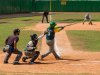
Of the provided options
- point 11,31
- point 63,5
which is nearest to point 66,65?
point 11,31

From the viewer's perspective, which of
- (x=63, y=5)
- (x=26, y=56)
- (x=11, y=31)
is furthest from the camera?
(x=63, y=5)

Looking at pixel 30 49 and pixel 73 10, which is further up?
pixel 30 49

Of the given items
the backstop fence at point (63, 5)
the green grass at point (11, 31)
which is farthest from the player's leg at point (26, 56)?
the backstop fence at point (63, 5)

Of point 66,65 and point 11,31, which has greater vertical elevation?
point 66,65

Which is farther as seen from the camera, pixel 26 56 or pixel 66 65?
pixel 26 56

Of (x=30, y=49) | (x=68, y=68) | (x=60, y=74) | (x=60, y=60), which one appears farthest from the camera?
(x=60, y=60)

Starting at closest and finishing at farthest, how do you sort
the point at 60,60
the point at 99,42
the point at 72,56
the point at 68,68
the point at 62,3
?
the point at 68,68 < the point at 60,60 < the point at 72,56 < the point at 99,42 < the point at 62,3

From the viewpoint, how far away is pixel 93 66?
47.4 ft

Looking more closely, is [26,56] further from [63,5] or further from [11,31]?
[63,5]

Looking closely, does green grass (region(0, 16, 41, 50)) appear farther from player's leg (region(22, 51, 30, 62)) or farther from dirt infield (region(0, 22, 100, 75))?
player's leg (region(22, 51, 30, 62))

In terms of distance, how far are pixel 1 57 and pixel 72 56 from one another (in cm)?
318

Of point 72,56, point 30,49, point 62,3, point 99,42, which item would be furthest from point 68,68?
point 62,3

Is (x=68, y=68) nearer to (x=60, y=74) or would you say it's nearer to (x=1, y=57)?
(x=60, y=74)

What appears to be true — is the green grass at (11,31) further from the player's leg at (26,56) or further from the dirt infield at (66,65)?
the player's leg at (26,56)
